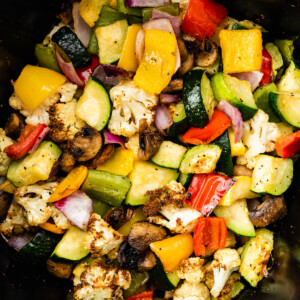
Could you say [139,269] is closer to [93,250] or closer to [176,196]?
[93,250]

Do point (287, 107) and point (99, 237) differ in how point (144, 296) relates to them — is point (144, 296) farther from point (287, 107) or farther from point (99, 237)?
point (287, 107)

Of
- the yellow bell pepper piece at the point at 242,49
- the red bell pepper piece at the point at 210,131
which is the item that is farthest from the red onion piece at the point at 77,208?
the yellow bell pepper piece at the point at 242,49

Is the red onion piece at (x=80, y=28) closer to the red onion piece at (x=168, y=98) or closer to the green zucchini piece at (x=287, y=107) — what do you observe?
the red onion piece at (x=168, y=98)

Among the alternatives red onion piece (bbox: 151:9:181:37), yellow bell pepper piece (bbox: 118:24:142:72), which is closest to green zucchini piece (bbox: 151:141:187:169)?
yellow bell pepper piece (bbox: 118:24:142:72)

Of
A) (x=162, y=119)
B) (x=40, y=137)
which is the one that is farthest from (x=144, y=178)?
(x=40, y=137)

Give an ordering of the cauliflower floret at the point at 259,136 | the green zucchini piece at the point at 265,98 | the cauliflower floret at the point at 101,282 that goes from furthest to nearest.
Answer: the green zucchini piece at the point at 265,98, the cauliflower floret at the point at 259,136, the cauliflower floret at the point at 101,282

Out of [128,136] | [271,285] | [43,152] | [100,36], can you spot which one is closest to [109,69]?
[100,36]
